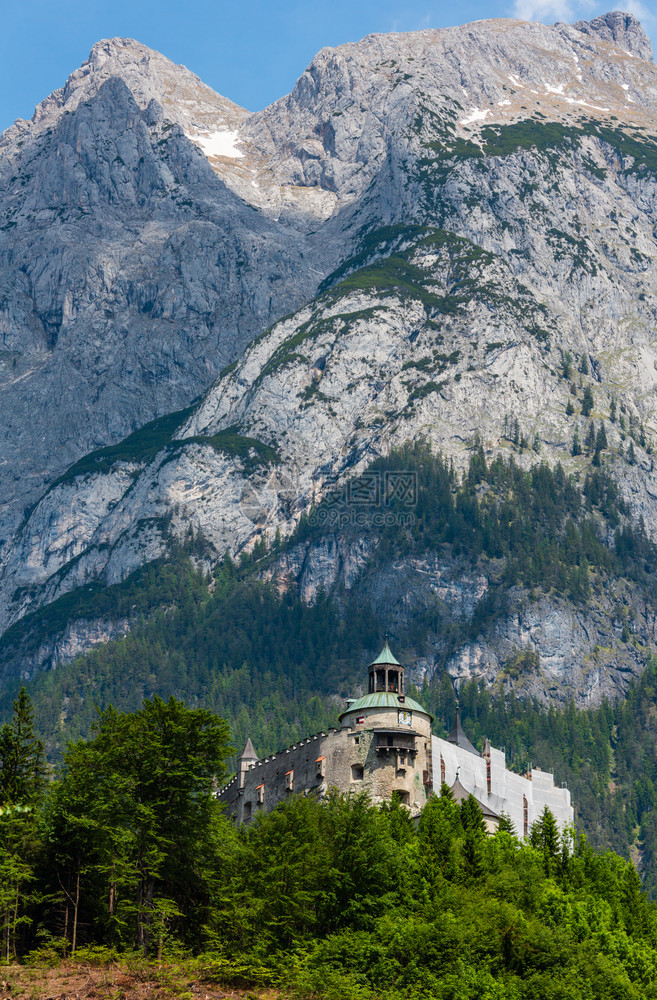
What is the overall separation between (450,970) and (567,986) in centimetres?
682

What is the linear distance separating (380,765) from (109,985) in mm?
37386

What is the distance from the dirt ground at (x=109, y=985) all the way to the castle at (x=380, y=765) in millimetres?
30807

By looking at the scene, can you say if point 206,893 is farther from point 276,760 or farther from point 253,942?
point 276,760

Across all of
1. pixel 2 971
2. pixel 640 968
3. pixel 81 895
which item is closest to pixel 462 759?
pixel 640 968

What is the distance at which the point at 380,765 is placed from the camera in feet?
349

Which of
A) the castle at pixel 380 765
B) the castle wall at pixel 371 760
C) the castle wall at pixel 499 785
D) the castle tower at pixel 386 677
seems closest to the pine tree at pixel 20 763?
the castle wall at pixel 371 760

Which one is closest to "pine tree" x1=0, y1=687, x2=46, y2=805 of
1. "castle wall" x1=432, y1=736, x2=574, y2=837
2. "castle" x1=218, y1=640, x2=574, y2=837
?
"castle" x1=218, y1=640, x2=574, y2=837

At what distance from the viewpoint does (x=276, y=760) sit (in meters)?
117

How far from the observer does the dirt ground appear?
235 feet

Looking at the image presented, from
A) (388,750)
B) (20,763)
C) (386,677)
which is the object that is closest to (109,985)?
(20,763)

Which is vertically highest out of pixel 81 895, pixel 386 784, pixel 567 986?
pixel 386 784

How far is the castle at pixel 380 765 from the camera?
349 ft

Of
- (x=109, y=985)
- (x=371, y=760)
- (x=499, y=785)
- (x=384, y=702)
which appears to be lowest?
(x=109, y=985)

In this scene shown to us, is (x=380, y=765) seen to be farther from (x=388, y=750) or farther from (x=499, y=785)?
(x=499, y=785)
